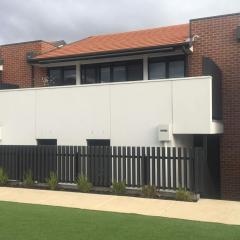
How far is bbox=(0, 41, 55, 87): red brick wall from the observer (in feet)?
66.9

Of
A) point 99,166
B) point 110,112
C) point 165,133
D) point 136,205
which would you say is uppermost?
point 110,112

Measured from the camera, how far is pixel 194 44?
16.2 meters

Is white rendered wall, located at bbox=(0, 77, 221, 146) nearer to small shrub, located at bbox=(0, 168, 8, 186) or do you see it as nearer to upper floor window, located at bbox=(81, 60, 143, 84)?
small shrub, located at bbox=(0, 168, 8, 186)

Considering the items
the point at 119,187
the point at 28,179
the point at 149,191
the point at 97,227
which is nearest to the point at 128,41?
the point at 28,179

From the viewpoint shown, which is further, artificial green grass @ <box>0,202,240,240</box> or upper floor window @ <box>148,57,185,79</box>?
upper floor window @ <box>148,57,185,79</box>

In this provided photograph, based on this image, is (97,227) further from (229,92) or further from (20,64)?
(20,64)

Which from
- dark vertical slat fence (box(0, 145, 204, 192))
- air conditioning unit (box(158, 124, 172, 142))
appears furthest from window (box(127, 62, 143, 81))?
dark vertical slat fence (box(0, 145, 204, 192))

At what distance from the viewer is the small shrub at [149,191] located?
40.9ft

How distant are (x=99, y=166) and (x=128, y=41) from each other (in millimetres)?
7209

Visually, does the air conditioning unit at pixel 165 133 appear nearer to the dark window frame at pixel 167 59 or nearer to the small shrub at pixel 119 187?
the small shrub at pixel 119 187

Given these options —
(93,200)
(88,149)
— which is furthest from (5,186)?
(93,200)

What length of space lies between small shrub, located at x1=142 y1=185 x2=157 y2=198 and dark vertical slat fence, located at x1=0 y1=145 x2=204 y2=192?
1.07ft

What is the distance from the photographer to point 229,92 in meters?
15.4

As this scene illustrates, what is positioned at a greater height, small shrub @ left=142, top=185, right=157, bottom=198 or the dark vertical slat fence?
the dark vertical slat fence
